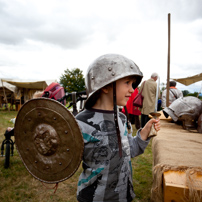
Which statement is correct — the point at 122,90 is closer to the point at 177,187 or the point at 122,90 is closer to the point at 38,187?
the point at 177,187

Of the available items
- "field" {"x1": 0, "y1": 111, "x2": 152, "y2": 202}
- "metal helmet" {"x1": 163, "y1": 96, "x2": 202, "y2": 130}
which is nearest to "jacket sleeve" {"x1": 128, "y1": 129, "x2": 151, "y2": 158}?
"field" {"x1": 0, "y1": 111, "x2": 152, "y2": 202}

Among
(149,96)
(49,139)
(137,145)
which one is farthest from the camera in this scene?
(149,96)

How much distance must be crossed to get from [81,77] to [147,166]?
3191cm

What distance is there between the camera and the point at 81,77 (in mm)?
34969

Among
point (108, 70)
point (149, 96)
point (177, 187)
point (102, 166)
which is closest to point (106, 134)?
point (102, 166)

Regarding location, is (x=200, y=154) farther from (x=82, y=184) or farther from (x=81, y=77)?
(x=81, y=77)

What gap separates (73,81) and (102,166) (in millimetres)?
33818

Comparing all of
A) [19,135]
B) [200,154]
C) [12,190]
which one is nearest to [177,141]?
[200,154]

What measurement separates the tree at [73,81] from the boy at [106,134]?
30.8 meters

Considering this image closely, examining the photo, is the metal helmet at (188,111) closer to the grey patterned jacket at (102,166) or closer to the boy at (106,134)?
the boy at (106,134)

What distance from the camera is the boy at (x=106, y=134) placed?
1.38 m

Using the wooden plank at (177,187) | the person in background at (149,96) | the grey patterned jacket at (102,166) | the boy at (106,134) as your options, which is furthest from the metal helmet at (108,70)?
the person in background at (149,96)

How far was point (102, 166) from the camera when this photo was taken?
1382 mm

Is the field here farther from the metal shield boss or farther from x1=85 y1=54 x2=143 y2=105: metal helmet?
x1=85 y1=54 x2=143 y2=105: metal helmet
